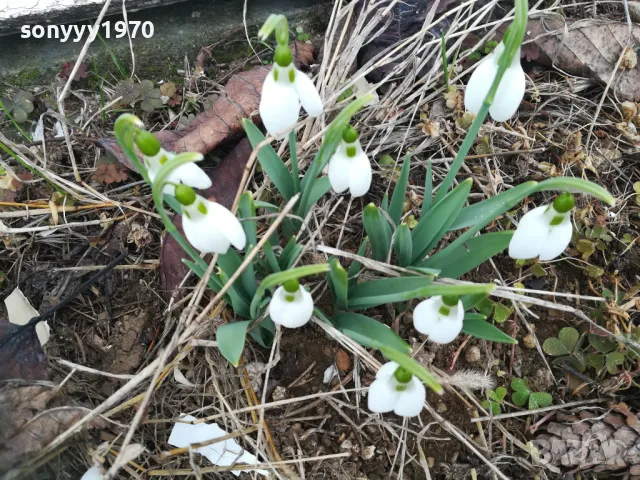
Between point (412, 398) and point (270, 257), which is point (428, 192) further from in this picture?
point (412, 398)

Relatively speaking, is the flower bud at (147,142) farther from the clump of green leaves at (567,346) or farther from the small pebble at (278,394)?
the clump of green leaves at (567,346)

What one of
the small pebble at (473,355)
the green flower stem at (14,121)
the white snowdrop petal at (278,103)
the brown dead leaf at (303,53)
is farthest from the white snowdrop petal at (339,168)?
the green flower stem at (14,121)

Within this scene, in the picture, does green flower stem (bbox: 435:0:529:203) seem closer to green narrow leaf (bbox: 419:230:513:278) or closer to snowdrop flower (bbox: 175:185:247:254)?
green narrow leaf (bbox: 419:230:513:278)

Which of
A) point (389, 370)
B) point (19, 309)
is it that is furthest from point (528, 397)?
point (19, 309)

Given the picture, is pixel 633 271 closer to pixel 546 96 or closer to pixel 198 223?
pixel 546 96

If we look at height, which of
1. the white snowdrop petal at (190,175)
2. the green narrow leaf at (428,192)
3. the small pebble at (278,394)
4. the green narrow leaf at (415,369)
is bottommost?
the small pebble at (278,394)

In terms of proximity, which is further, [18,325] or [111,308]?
[111,308]

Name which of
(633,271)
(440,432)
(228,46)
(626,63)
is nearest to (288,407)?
(440,432)
